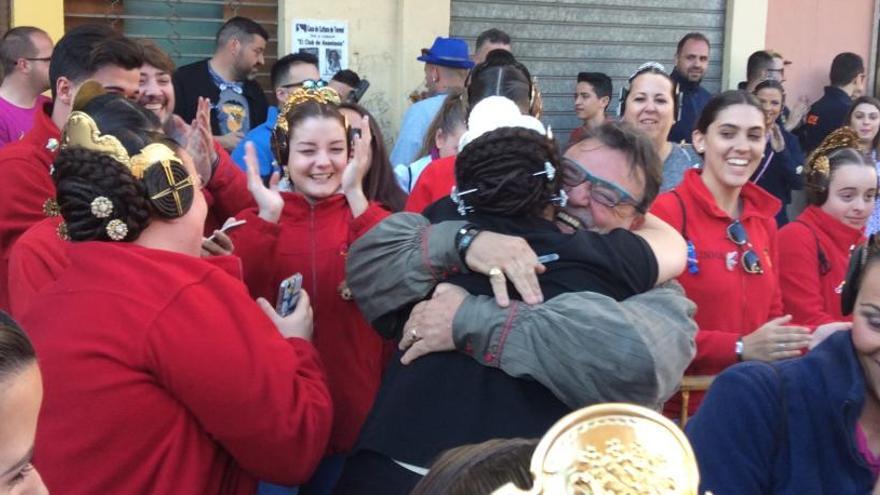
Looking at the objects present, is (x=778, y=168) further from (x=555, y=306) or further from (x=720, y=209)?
(x=555, y=306)

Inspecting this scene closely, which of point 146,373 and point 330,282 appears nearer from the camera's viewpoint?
point 146,373

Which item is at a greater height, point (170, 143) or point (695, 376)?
point (170, 143)

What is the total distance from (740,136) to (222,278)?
2302 millimetres

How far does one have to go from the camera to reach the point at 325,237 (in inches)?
141

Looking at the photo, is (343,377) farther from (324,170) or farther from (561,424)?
(561,424)

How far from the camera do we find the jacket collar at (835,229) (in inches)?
180

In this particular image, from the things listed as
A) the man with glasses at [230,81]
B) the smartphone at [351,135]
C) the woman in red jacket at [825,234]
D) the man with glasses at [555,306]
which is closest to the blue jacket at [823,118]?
the woman in red jacket at [825,234]

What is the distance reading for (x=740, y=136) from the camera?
4168 millimetres

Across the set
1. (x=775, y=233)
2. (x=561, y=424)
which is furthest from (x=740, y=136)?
(x=561, y=424)

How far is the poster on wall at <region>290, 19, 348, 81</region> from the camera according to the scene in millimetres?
7887

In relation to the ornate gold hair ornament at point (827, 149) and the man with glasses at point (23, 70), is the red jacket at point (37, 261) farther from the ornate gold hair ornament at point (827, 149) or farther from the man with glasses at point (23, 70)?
the ornate gold hair ornament at point (827, 149)

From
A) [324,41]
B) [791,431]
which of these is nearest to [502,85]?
[791,431]

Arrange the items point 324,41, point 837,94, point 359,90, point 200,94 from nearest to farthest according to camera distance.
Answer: point 200,94 < point 359,90 < point 324,41 < point 837,94

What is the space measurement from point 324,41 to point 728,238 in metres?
4.65
